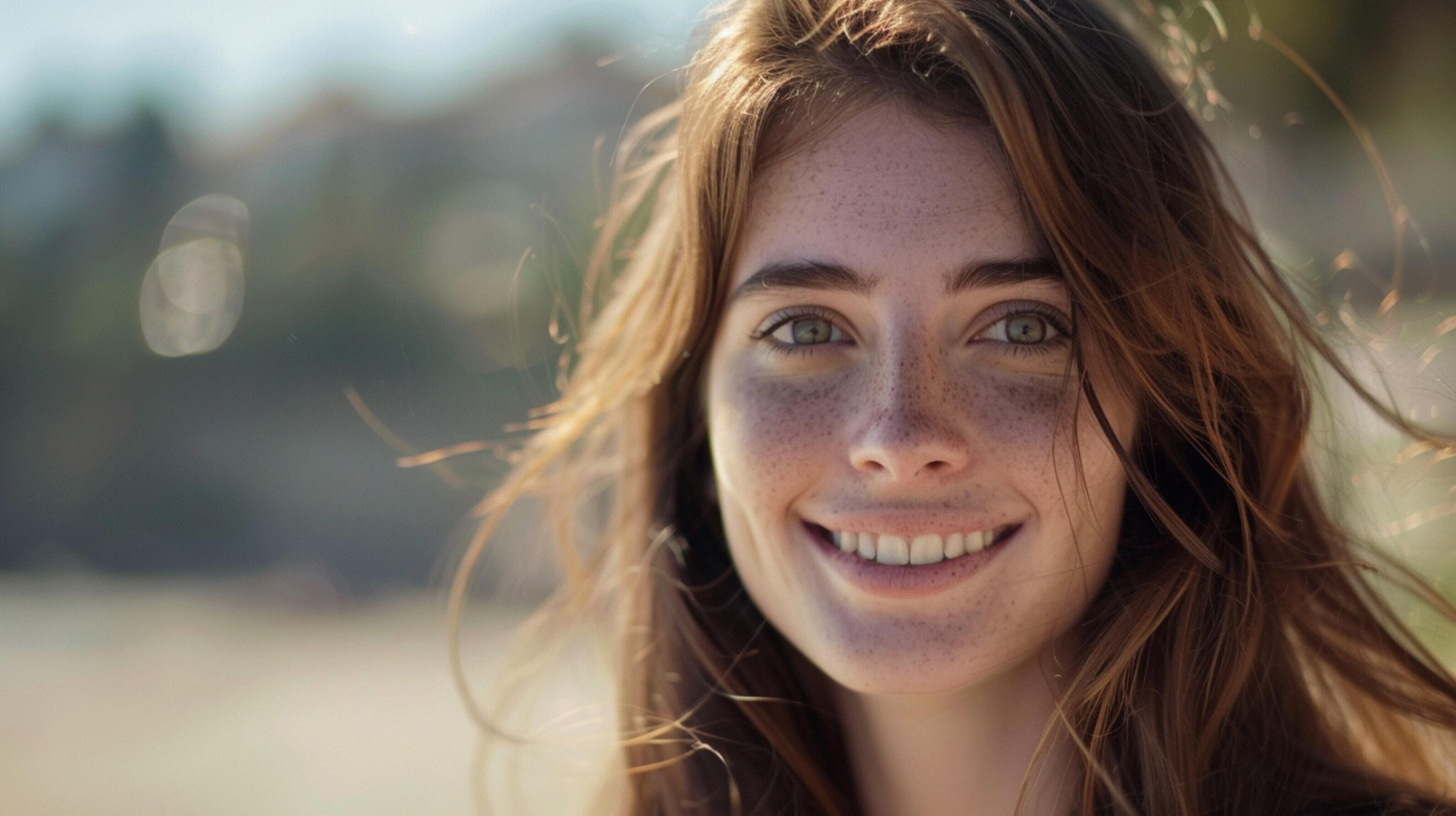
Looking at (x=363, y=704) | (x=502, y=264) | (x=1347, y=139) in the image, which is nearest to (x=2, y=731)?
A: (x=363, y=704)

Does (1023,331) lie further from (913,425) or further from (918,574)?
(918,574)

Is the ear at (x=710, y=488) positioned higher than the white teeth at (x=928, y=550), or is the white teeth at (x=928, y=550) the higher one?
the ear at (x=710, y=488)

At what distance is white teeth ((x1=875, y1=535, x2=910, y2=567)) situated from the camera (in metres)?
1.62

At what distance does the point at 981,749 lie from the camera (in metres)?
1.77

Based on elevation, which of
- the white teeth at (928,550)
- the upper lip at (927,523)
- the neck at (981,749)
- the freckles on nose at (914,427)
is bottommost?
the neck at (981,749)

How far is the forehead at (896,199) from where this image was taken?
1.57 m

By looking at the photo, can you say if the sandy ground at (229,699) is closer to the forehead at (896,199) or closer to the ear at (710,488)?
the ear at (710,488)

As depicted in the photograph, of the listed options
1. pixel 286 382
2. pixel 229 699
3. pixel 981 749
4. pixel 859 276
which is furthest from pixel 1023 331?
pixel 286 382

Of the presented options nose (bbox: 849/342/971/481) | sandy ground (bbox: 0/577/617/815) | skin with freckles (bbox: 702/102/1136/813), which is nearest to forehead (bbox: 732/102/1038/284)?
skin with freckles (bbox: 702/102/1136/813)

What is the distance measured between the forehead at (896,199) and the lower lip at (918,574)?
378 millimetres

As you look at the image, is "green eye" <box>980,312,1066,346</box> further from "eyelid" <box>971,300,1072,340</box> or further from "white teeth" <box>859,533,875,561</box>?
"white teeth" <box>859,533,875,561</box>

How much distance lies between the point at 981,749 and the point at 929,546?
367 mm

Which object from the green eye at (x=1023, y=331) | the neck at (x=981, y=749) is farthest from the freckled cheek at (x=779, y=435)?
the neck at (x=981, y=749)

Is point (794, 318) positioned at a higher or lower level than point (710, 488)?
higher
